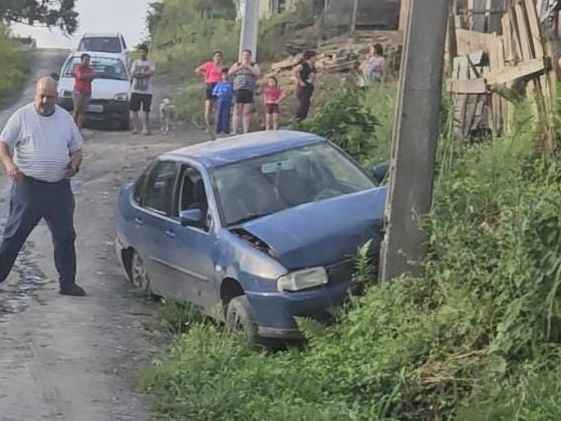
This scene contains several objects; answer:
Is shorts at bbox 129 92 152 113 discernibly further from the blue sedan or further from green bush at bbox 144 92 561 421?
green bush at bbox 144 92 561 421

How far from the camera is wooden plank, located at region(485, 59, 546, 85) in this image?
39.2ft

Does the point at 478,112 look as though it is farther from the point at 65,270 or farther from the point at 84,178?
the point at 84,178

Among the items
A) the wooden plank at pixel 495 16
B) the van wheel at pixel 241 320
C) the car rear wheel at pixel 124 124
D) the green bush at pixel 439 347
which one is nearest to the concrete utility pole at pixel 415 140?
the green bush at pixel 439 347

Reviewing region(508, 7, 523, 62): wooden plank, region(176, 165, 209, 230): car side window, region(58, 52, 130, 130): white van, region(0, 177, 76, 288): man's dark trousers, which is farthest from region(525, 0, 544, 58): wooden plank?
region(58, 52, 130, 130): white van

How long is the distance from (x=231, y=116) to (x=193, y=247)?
14653 millimetres

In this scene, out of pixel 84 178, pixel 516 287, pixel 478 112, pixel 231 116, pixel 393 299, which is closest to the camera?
pixel 516 287

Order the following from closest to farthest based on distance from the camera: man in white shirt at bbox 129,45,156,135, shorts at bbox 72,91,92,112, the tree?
man in white shirt at bbox 129,45,156,135, shorts at bbox 72,91,92,112, the tree

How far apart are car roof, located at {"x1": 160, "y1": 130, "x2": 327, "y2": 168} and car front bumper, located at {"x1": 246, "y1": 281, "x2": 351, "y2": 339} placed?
2.02m

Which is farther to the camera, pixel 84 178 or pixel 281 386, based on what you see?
pixel 84 178

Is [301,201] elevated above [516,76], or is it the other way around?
[516,76]

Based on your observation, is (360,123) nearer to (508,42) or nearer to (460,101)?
(460,101)

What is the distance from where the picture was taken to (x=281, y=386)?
27.1 ft

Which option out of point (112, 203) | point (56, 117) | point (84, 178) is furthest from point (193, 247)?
point (84, 178)

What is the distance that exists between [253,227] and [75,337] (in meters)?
1.56
